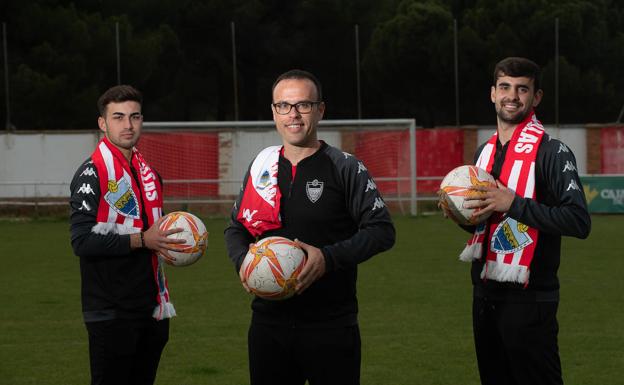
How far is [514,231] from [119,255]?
2.25 m

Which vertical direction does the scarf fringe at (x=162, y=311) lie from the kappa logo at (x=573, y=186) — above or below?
below

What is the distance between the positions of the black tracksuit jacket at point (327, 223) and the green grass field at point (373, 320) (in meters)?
4.29

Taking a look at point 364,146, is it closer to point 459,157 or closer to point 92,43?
point 459,157

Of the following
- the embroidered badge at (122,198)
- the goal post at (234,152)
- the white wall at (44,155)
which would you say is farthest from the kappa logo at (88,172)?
the white wall at (44,155)

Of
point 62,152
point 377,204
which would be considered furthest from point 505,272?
point 62,152

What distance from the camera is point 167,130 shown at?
99.9ft

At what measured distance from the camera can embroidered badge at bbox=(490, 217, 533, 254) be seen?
6.09 meters

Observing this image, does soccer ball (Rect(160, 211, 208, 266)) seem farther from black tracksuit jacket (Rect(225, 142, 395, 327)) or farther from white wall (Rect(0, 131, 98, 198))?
white wall (Rect(0, 131, 98, 198))

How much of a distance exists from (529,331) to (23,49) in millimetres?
38877

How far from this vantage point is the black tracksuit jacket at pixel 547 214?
5824 mm

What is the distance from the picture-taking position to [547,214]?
5.82 metres

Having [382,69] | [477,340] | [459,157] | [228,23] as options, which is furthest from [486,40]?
A: [477,340]

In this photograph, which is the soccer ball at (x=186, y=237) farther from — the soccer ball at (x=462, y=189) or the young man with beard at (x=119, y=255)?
the soccer ball at (x=462, y=189)

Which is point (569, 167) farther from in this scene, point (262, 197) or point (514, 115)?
point (262, 197)
